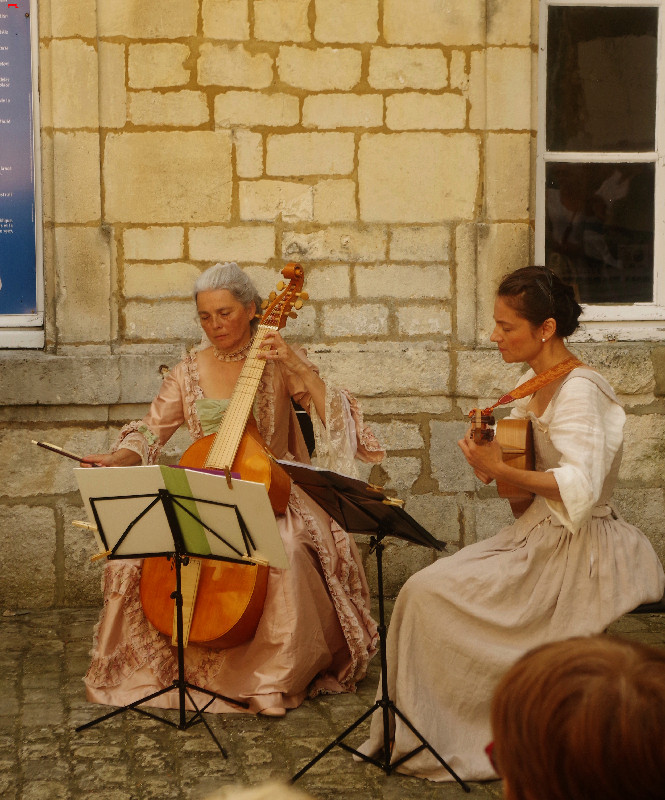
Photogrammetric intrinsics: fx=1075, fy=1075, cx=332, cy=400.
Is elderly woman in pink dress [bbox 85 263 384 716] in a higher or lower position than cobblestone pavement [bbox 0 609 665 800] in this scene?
higher

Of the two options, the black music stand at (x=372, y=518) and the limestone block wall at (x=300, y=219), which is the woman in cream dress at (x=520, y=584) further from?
the limestone block wall at (x=300, y=219)

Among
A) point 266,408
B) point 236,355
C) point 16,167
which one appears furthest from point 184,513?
point 16,167

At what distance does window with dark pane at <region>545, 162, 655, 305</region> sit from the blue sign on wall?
9.26 feet

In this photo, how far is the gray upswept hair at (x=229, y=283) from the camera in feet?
14.4

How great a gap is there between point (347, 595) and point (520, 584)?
3.69ft

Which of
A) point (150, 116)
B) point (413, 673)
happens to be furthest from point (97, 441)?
point (413, 673)

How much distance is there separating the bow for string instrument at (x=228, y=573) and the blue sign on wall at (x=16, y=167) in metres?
2.12

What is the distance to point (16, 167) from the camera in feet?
18.7

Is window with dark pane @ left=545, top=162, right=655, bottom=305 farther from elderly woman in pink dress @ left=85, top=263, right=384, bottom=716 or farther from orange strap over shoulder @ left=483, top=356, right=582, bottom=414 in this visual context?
orange strap over shoulder @ left=483, top=356, right=582, bottom=414

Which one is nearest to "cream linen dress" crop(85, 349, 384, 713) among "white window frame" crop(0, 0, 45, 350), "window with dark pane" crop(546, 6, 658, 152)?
"white window frame" crop(0, 0, 45, 350)

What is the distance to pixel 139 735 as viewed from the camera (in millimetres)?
3834

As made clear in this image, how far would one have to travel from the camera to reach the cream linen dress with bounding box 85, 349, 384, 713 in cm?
417

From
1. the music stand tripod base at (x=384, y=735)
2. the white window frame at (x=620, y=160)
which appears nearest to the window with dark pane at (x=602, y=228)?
the white window frame at (x=620, y=160)

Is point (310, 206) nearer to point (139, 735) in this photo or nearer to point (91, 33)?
point (91, 33)
